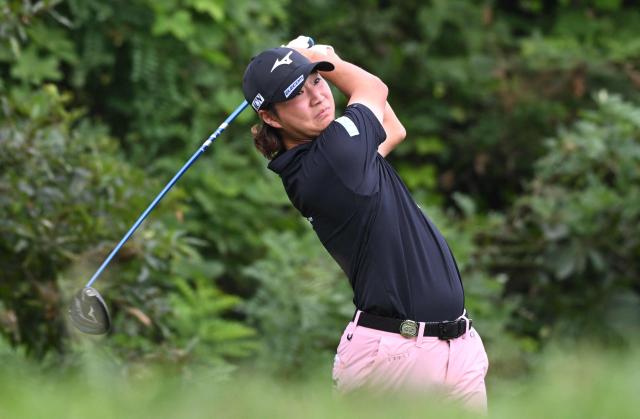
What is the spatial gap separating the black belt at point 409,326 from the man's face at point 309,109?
0.74 metres

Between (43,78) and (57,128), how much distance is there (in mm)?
1886

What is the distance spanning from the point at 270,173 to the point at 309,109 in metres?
5.18

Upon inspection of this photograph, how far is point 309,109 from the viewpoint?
466cm

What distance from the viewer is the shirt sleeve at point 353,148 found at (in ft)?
14.7

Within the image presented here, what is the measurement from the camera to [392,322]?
460 centimetres

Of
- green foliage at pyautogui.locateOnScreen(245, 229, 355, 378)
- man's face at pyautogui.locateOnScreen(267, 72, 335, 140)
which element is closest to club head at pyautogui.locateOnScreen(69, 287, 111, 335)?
man's face at pyautogui.locateOnScreen(267, 72, 335, 140)

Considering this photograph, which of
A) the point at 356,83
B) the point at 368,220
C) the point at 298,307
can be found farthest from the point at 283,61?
the point at 298,307

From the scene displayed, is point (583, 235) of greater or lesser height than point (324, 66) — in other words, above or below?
below

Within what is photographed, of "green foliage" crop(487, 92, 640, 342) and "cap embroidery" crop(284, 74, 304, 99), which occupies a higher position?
"cap embroidery" crop(284, 74, 304, 99)

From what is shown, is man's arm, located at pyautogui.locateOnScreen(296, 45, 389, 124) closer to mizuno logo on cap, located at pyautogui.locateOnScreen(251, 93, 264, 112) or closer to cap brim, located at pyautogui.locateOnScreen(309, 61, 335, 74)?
cap brim, located at pyautogui.locateOnScreen(309, 61, 335, 74)

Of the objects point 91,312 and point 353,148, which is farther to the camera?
point 91,312

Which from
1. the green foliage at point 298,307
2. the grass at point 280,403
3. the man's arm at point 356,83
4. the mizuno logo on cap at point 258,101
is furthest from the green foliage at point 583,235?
the grass at point 280,403

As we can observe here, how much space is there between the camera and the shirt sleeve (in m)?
4.47

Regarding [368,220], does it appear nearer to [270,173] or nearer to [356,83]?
[356,83]
